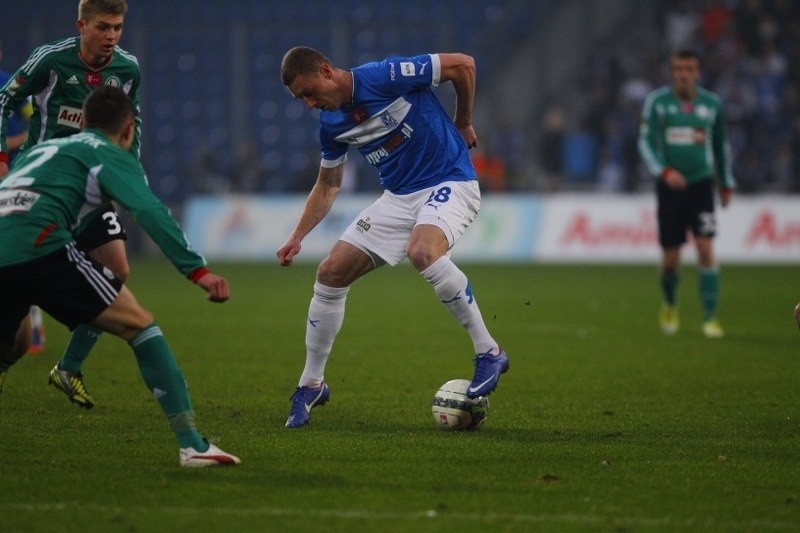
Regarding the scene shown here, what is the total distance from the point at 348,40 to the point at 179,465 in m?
24.2

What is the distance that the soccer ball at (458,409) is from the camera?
22.9 feet

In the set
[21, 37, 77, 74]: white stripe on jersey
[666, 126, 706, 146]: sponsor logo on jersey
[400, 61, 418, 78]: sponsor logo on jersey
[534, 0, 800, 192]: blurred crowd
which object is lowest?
[534, 0, 800, 192]: blurred crowd

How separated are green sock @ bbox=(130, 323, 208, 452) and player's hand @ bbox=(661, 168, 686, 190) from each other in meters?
7.74

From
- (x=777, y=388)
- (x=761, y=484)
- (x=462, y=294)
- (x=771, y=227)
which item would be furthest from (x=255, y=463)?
(x=771, y=227)

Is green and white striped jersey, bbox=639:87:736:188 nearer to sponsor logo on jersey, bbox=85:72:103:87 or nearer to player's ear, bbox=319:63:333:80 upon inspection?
player's ear, bbox=319:63:333:80

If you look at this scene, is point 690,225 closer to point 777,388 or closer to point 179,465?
point 777,388

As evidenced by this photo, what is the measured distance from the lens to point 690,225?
42.2ft

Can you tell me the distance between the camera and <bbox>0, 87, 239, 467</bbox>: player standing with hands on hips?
5453 mm

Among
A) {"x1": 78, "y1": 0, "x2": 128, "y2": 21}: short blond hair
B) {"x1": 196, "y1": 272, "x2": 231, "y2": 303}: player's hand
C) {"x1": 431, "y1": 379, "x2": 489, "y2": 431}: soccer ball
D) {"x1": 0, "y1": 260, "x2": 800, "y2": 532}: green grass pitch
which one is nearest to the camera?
{"x1": 0, "y1": 260, "x2": 800, "y2": 532}: green grass pitch

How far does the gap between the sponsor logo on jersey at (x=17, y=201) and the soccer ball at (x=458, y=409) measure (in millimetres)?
2597

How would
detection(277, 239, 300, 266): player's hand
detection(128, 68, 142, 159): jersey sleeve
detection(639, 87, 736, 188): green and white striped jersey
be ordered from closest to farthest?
detection(277, 239, 300, 266): player's hand, detection(128, 68, 142, 159): jersey sleeve, detection(639, 87, 736, 188): green and white striped jersey

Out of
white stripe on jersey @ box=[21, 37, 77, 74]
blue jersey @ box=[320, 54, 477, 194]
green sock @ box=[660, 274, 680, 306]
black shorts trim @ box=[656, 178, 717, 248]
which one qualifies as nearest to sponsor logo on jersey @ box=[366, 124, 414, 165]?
blue jersey @ box=[320, 54, 477, 194]

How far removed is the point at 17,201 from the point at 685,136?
28.7ft

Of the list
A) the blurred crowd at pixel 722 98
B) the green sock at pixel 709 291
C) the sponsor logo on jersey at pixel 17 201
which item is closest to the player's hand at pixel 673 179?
the green sock at pixel 709 291
